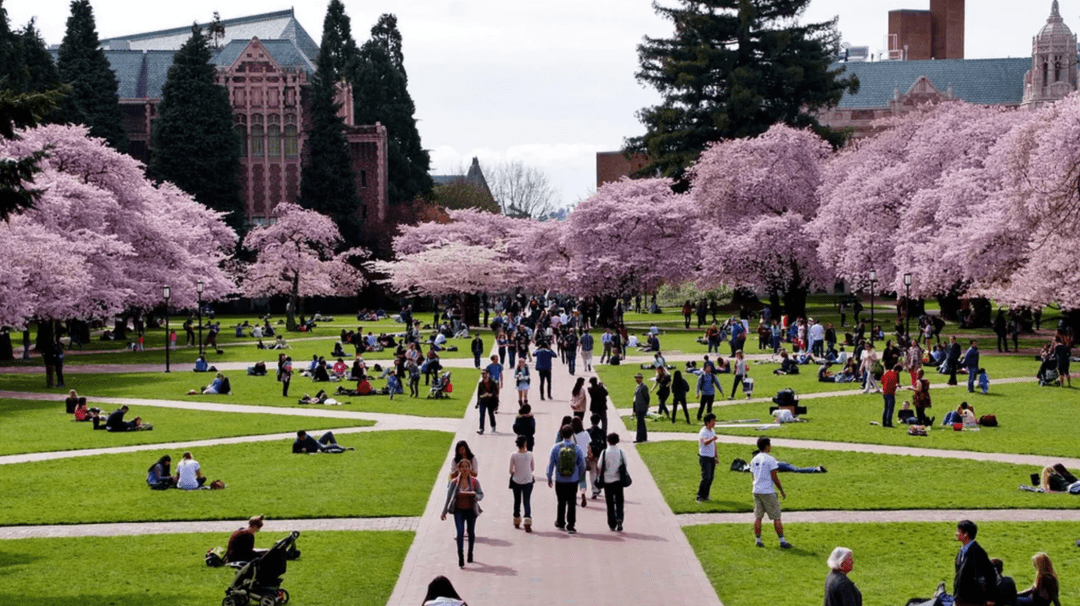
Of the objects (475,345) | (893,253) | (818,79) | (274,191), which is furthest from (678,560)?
(274,191)

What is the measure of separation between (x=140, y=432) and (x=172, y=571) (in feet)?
48.5

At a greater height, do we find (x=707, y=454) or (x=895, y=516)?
(x=707, y=454)

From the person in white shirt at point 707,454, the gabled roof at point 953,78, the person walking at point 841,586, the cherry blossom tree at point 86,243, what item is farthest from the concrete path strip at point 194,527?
the gabled roof at point 953,78

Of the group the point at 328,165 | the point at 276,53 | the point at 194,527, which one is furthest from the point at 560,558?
the point at 276,53

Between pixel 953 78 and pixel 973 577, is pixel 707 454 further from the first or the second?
pixel 953 78

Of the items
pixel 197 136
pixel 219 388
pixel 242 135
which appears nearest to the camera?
pixel 219 388

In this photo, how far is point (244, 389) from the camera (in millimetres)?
40594

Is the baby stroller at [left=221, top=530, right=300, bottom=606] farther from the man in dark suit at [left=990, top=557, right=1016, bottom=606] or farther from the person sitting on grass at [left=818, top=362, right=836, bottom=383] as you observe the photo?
the person sitting on grass at [left=818, top=362, right=836, bottom=383]

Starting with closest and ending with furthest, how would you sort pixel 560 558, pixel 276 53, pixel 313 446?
pixel 560 558 < pixel 313 446 < pixel 276 53

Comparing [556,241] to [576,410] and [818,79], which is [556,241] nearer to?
[818,79]

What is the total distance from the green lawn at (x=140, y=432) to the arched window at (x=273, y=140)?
243 feet

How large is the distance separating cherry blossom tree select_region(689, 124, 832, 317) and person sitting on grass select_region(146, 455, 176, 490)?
4934cm

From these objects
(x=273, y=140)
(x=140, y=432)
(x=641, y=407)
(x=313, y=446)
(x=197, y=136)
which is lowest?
(x=140, y=432)

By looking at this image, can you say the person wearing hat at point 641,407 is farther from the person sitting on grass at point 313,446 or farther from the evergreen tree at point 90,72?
the evergreen tree at point 90,72
